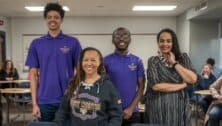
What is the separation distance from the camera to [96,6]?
7723 mm

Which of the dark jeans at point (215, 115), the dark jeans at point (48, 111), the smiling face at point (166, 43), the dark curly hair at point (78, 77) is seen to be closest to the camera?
the dark curly hair at point (78, 77)

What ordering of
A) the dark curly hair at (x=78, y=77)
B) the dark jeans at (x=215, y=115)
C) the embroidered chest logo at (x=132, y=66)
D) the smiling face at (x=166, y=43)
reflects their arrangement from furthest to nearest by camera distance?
the dark jeans at (x=215, y=115) < the embroidered chest logo at (x=132, y=66) < the smiling face at (x=166, y=43) < the dark curly hair at (x=78, y=77)

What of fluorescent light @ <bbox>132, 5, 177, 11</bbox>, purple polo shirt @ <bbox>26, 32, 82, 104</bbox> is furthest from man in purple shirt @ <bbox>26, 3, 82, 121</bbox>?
fluorescent light @ <bbox>132, 5, 177, 11</bbox>

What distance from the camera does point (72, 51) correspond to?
2656mm

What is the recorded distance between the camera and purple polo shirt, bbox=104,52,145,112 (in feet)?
8.80

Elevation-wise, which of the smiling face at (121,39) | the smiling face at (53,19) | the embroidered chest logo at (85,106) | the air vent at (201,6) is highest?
the air vent at (201,6)

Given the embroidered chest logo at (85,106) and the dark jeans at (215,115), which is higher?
the embroidered chest logo at (85,106)

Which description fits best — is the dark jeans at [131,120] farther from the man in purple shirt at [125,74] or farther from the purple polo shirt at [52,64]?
the purple polo shirt at [52,64]

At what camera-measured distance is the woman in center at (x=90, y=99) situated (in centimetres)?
225

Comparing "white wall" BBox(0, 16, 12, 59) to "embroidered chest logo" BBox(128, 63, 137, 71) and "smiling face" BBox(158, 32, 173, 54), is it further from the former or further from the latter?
"smiling face" BBox(158, 32, 173, 54)

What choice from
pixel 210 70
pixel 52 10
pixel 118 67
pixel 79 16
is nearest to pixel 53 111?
pixel 118 67

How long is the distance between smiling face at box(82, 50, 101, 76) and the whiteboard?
24.0 ft

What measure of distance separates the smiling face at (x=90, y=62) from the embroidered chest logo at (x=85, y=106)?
18 cm

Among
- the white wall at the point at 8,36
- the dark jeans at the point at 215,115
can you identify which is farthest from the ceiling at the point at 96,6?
the dark jeans at the point at 215,115
